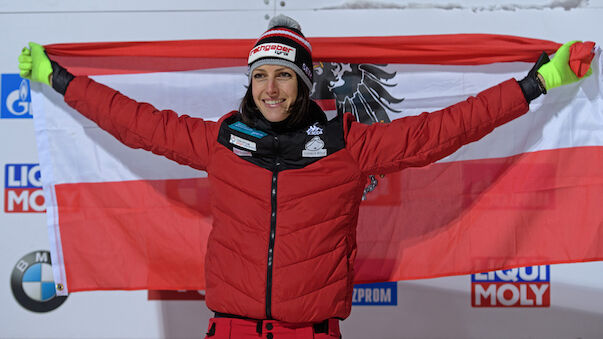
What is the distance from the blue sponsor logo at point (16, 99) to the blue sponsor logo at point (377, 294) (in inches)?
72.8

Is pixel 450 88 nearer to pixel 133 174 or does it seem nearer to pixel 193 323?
pixel 133 174

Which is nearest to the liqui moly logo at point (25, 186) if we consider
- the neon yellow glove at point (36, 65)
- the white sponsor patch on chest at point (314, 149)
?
the neon yellow glove at point (36, 65)

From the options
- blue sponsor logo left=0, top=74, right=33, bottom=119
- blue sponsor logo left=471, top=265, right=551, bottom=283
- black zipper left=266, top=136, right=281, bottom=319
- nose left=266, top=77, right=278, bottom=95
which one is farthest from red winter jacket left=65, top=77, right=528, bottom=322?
blue sponsor logo left=0, top=74, right=33, bottom=119

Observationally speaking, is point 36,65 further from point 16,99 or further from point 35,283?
point 35,283

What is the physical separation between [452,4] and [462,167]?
2.61ft

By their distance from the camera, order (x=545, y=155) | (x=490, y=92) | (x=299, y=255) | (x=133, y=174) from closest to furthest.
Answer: (x=299, y=255) → (x=490, y=92) → (x=545, y=155) → (x=133, y=174)

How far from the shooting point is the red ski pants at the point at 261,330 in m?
1.63

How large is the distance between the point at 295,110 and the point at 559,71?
986 mm

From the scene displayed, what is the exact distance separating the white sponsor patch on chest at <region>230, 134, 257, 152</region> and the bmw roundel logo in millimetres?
1430

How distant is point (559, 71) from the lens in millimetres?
1891

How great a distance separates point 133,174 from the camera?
2.33 m

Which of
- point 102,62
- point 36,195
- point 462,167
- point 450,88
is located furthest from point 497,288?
point 36,195

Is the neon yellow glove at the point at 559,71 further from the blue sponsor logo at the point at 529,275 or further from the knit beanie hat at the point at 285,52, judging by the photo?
the blue sponsor logo at the point at 529,275

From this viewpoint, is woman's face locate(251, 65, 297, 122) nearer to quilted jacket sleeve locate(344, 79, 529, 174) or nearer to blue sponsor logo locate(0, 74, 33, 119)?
quilted jacket sleeve locate(344, 79, 529, 174)
